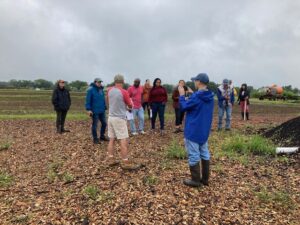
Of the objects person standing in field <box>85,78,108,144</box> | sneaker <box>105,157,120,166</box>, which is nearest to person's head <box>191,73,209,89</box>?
sneaker <box>105,157,120,166</box>

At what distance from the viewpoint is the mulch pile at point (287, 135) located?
353 inches

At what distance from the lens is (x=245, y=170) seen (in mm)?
6883

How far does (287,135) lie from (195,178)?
5001 millimetres

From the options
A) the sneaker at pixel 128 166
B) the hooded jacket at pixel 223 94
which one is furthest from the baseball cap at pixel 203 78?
the hooded jacket at pixel 223 94

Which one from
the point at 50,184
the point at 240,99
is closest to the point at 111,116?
the point at 50,184

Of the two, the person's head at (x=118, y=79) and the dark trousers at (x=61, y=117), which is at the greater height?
the person's head at (x=118, y=79)

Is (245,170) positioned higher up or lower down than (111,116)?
lower down

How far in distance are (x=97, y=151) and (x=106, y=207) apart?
3.67 metres

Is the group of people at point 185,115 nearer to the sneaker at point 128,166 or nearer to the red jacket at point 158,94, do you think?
the sneaker at point 128,166

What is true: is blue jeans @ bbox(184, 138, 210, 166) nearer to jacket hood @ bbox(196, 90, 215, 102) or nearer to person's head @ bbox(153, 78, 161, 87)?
jacket hood @ bbox(196, 90, 215, 102)

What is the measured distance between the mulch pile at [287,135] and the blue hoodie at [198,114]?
4.17 meters

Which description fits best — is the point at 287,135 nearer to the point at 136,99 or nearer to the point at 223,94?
the point at 223,94

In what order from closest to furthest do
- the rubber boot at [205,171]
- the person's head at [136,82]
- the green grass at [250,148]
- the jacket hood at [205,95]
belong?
the jacket hood at [205,95] < the rubber boot at [205,171] < the green grass at [250,148] < the person's head at [136,82]

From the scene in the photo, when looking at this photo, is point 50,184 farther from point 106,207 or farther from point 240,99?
point 240,99
